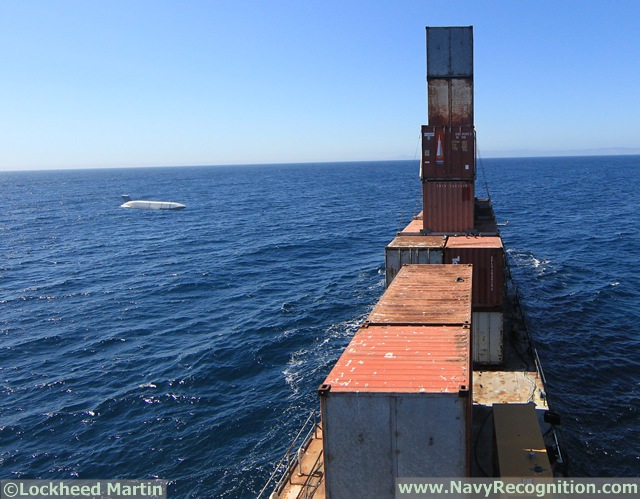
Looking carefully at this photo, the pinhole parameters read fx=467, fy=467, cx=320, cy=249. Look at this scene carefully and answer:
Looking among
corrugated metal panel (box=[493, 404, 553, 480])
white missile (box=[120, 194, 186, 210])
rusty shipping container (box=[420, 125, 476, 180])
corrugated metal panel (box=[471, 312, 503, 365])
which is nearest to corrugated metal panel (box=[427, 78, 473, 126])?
rusty shipping container (box=[420, 125, 476, 180])

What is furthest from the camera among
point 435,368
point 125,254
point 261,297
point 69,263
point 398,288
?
point 125,254

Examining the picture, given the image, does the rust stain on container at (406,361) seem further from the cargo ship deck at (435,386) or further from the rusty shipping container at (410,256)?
the rusty shipping container at (410,256)

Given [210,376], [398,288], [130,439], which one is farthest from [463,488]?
[210,376]

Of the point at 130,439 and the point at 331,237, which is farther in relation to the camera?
the point at 331,237

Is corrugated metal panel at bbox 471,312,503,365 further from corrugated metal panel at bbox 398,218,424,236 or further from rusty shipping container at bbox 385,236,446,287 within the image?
corrugated metal panel at bbox 398,218,424,236

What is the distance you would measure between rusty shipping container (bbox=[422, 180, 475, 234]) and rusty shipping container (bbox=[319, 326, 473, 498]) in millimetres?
20834

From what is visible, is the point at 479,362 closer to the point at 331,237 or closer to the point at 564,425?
the point at 564,425

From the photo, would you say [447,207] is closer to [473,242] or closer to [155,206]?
[473,242]

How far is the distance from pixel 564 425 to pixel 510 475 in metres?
12.6

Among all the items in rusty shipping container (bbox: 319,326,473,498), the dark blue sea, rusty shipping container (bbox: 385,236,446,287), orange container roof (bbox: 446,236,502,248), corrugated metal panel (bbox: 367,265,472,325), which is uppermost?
orange container roof (bbox: 446,236,502,248)

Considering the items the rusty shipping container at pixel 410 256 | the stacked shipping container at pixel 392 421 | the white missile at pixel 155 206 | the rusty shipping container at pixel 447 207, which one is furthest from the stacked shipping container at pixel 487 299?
the white missile at pixel 155 206

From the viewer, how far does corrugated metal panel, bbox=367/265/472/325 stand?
16.1 meters

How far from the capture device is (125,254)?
6159cm

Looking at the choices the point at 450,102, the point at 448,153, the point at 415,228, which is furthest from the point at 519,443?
the point at 450,102
